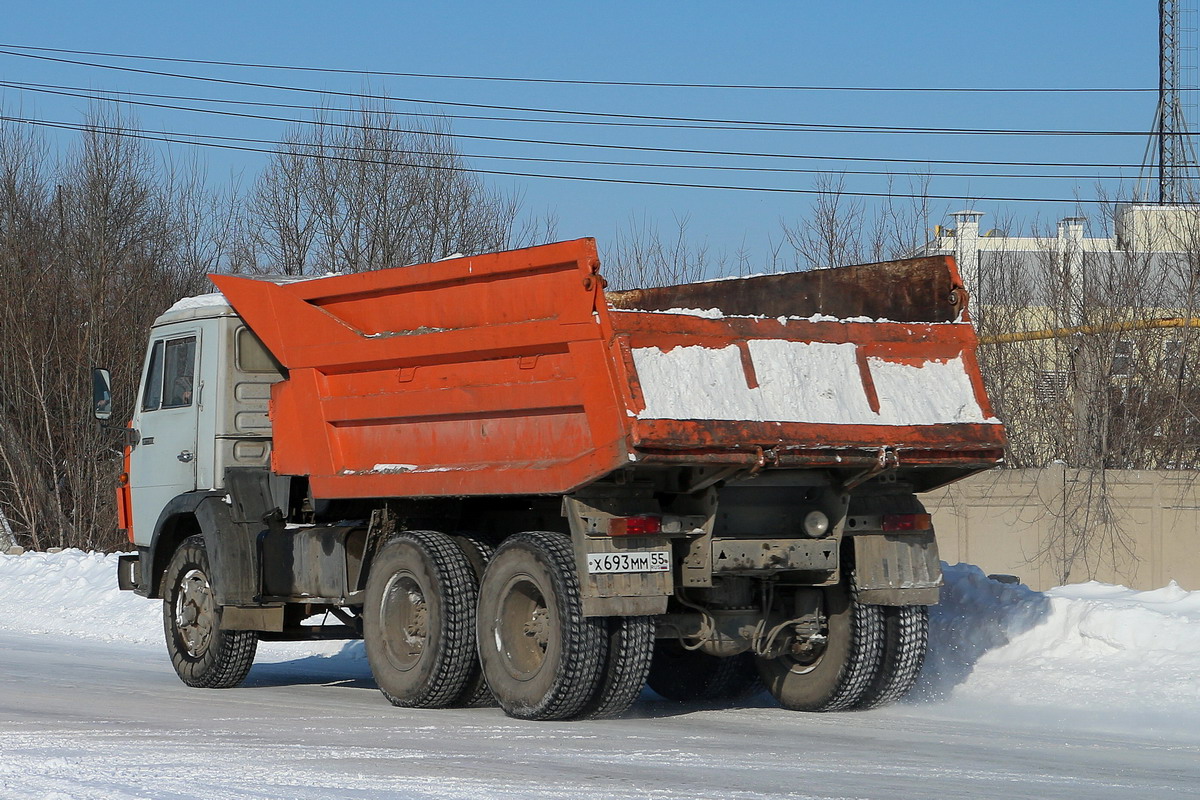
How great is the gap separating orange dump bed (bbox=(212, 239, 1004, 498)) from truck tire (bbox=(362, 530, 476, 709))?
1.35ft

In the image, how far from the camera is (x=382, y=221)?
3428 cm

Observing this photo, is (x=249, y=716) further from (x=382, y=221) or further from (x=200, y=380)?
(x=382, y=221)

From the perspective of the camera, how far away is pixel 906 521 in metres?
9.02

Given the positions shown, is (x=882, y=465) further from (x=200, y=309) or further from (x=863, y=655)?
(x=200, y=309)

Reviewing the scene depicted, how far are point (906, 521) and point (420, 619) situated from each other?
2982mm

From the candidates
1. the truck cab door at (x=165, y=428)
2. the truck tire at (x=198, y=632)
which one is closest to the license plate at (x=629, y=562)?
the truck tire at (x=198, y=632)

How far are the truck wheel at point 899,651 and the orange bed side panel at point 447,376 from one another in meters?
2.35

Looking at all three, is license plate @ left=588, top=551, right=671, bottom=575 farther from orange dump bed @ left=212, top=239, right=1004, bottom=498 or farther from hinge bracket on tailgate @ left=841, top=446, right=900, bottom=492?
hinge bracket on tailgate @ left=841, top=446, right=900, bottom=492

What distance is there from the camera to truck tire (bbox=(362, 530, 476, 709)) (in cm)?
911

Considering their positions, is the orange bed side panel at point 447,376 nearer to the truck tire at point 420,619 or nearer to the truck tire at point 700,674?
the truck tire at point 420,619

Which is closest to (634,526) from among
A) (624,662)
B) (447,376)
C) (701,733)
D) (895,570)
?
(624,662)

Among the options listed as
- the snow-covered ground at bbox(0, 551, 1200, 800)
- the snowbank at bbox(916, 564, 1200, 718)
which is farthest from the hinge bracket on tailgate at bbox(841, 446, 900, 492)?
the snowbank at bbox(916, 564, 1200, 718)

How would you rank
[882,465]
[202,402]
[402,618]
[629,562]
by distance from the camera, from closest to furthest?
[629,562], [882,465], [402,618], [202,402]

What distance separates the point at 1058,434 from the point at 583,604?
13167 millimetres
